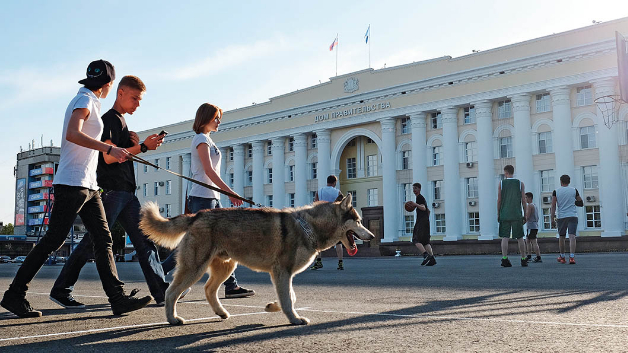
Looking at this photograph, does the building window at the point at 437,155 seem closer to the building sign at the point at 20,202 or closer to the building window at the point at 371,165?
the building window at the point at 371,165

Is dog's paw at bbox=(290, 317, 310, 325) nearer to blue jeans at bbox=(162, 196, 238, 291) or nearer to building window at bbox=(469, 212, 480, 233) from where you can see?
blue jeans at bbox=(162, 196, 238, 291)

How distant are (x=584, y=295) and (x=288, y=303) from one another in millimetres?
4228

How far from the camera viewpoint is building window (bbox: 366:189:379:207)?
54484 millimetres

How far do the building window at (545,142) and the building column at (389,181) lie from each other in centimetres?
1196

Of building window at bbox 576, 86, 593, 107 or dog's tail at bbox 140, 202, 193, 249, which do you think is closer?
dog's tail at bbox 140, 202, 193, 249

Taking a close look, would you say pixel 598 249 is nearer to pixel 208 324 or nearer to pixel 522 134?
pixel 522 134

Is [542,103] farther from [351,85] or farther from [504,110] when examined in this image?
[351,85]

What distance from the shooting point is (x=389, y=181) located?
51000 mm

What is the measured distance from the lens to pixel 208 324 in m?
5.18

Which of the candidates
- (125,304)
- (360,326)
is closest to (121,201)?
(125,304)

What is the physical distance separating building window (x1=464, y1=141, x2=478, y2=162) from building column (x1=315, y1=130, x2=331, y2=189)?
44.1ft

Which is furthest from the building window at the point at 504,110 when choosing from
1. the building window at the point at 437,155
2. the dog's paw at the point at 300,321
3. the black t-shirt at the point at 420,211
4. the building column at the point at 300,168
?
the dog's paw at the point at 300,321

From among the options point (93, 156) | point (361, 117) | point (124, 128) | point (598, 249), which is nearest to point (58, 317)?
point (93, 156)

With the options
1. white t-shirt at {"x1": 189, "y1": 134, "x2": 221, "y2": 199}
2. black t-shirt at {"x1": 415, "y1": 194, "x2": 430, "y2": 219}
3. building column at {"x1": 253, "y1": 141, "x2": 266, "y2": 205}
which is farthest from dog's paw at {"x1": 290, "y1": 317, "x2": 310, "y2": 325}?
building column at {"x1": 253, "y1": 141, "x2": 266, "y2": 205}
